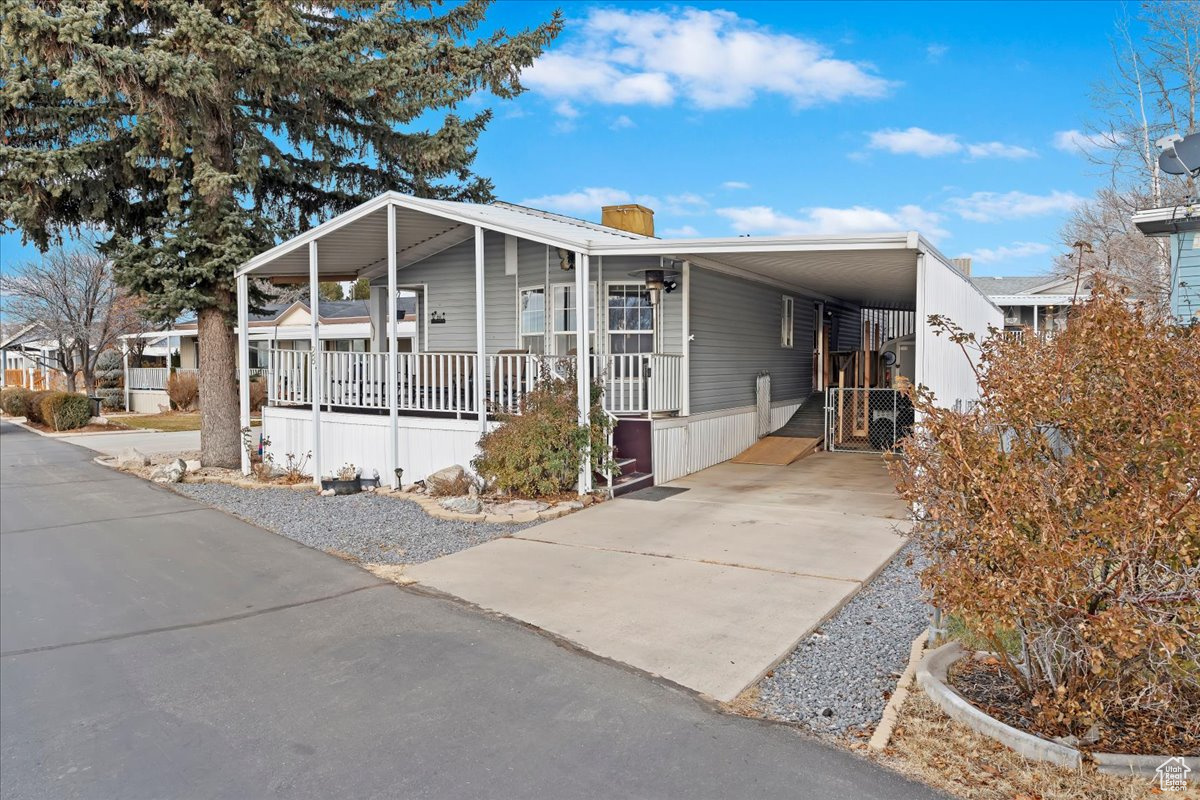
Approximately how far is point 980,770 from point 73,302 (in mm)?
Answer: 29029

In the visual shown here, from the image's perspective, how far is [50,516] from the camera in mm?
9312

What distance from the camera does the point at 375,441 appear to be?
35.8 feet

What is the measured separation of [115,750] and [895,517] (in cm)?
684

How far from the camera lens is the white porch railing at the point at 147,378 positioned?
28656 mm

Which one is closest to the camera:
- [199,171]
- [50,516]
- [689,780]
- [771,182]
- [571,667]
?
[689,780]

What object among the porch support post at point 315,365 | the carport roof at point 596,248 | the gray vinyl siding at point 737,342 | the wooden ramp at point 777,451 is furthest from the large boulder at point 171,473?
the wooden ramp at point 777,451

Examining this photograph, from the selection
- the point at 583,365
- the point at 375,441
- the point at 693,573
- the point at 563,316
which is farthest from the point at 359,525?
the point at 563,316

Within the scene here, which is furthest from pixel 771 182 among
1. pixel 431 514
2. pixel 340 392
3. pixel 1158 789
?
pixel 1158 789

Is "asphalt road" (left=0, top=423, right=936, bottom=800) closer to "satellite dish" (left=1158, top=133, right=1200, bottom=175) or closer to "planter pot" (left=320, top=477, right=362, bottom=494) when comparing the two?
"planter pot" (left=320, top=477, right=362, bottom=494)

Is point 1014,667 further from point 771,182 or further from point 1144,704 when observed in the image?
point 771,182

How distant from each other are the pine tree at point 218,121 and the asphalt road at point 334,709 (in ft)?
22.1

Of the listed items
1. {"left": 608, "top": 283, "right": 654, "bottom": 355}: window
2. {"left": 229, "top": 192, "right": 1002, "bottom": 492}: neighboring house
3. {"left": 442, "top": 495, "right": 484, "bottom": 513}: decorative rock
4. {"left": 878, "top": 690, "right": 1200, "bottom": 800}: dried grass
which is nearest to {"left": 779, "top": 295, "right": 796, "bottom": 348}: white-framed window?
{"left": 229, "top": 192, "right": 1002, "bottom": 492}: neighboring house

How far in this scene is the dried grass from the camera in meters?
2.79

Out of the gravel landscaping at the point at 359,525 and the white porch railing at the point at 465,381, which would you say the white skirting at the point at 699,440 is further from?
the gravel landscaping at the point at 359,525
